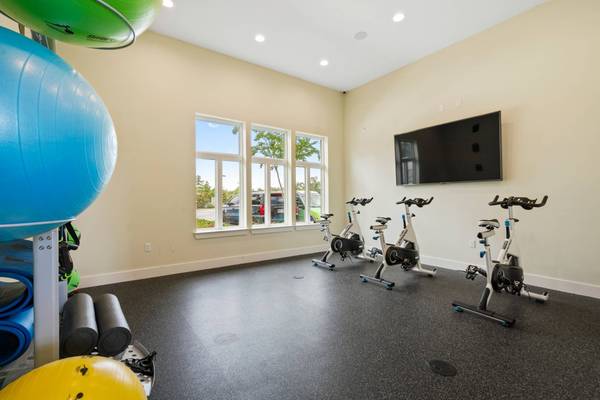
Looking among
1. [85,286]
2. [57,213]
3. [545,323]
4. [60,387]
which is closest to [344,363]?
[60,387]

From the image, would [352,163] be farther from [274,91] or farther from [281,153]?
[274,91]

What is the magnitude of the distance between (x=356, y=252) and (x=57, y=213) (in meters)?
4.64

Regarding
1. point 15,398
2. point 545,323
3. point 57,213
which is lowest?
point 545,323

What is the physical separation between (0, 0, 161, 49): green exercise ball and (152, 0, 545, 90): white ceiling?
3.23 meters

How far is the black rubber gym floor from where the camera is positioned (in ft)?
5.91

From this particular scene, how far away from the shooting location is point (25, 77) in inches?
33.2

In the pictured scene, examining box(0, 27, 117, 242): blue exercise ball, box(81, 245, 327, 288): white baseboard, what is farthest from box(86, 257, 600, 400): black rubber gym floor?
box(0, 27, 117, 242): blue exercise ball

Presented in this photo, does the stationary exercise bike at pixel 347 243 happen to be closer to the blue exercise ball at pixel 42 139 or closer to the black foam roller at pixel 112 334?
the black foam roller at pixel 112 334

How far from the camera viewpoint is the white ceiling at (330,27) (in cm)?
385

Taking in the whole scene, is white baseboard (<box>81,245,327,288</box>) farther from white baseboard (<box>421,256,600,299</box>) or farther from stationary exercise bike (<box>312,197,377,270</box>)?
white baseboard (<box>421,256,600,299</box>)

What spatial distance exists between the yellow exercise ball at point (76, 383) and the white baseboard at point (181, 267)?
144 inches

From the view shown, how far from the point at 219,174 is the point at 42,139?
440 centimetres

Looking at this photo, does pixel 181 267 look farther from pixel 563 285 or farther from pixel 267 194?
pixel 563 285

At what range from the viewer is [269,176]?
5.83 meters
